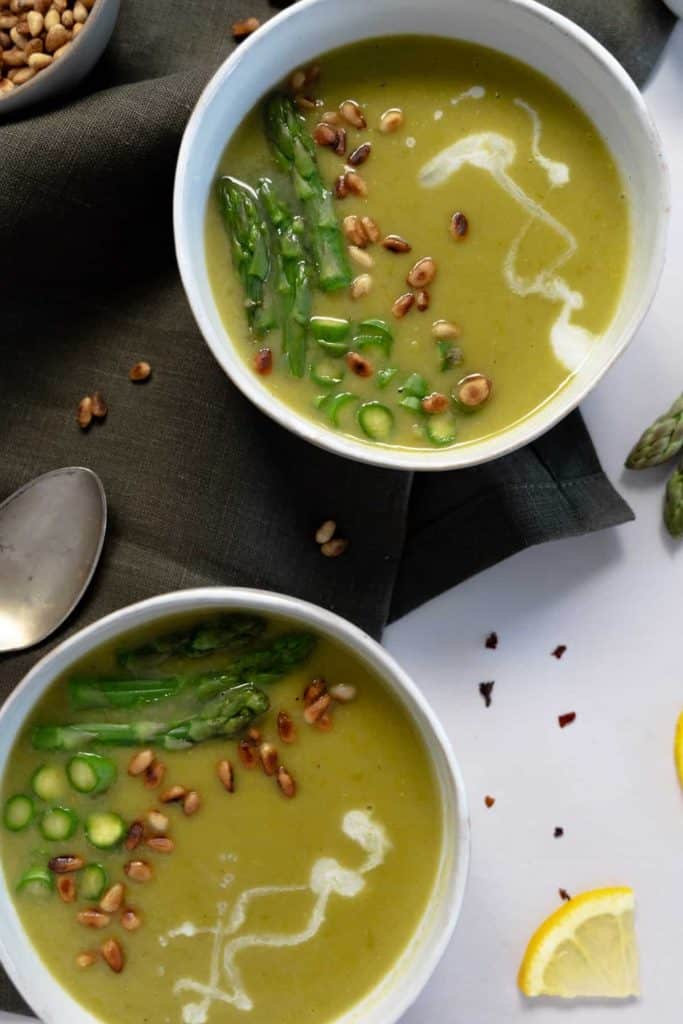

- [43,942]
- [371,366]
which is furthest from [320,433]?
[43,942]

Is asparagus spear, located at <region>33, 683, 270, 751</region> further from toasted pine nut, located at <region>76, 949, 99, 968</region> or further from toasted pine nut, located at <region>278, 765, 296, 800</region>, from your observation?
toasted pine nut, located at <region>76, 949, 99, 968</region>

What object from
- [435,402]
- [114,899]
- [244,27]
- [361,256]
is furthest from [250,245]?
[114,899]

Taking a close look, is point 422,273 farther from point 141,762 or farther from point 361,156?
point 141,762

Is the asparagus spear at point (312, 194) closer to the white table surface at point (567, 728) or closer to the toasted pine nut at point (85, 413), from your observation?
the toasted pine nut at point (85, 413)

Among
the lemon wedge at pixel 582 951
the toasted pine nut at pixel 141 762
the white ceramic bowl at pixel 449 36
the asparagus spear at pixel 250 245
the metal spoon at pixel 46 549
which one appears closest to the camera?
the white ceramic bowl at pixel 449 36

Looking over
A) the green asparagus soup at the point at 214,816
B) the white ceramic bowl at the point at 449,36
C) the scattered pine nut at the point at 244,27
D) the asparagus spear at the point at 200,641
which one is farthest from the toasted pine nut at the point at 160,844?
the scattered pine nut at the point at 244,27

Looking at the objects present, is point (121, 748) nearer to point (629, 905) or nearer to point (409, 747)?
point (409, 747)
